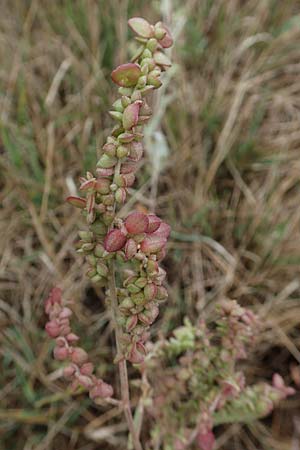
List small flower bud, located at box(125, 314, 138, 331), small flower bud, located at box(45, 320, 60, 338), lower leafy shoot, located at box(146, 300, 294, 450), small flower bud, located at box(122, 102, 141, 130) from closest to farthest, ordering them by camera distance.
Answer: small flower bud, located at box(122, 102, 141, 130) → small flower bud, located at box(125, 314, 138, 331) → small flower bud, located at box(45, 320, 60, 338) → lower leafy shoot, located at box(146, 300, 294, 450)

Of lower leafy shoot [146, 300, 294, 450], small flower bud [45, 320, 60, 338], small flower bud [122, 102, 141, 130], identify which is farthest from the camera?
lower leafy shoot [146, 300, 294, 450]

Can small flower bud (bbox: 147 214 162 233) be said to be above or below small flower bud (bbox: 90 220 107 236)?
above

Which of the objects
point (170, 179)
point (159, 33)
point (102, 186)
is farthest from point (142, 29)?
point (170, 179)

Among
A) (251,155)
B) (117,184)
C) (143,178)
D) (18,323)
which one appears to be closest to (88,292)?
(18,323)

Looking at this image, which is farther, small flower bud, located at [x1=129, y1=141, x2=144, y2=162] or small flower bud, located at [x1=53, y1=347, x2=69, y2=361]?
small flower bud, located at [x1=53, y1=347, x2=69, y2=361]

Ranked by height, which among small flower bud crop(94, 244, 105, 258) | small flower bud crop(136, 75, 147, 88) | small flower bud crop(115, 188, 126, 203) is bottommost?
small flower bud crop(94, 244, 105, 258)

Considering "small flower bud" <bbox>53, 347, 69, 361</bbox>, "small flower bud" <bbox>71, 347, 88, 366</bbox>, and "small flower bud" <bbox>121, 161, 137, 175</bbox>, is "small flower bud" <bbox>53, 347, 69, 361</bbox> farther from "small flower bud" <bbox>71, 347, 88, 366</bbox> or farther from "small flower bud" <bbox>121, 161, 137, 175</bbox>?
"small flower bud" <bbox>121, 161, 137, 175</bbox>

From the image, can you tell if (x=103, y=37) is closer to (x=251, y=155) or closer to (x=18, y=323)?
(x=251, y=155)

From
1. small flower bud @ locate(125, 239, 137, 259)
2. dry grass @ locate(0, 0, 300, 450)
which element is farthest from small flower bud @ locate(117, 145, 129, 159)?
dry grass @ locate(0, 0, 300, 450)
